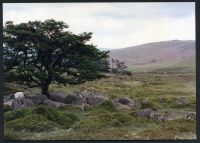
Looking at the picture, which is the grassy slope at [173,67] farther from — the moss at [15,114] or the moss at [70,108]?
the moss at [15,114]

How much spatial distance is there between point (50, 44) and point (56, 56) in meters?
0.13

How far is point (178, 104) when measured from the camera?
4.94 meters

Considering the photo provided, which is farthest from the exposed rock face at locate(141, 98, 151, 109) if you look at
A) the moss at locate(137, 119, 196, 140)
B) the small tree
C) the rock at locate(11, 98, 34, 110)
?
the rock at locate(11, 98, 34, 110)

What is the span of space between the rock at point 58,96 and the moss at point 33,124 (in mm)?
235

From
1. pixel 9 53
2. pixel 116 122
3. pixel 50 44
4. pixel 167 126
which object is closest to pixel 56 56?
pixel 50 44

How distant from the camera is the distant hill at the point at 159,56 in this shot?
489cm

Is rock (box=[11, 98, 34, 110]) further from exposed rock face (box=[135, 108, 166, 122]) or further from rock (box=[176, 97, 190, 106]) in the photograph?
rock (box=[176, 97, 190, 106])

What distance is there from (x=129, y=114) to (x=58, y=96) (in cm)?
70

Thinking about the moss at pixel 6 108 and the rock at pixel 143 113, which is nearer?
the moss at pixel 6 108

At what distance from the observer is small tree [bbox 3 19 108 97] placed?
489 centimetres

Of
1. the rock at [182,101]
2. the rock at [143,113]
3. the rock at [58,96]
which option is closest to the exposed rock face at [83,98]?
the rock at [58,96]

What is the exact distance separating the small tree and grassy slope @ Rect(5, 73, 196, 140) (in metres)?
0.10

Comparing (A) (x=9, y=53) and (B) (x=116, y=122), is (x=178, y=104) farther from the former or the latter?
(A) (x=9, y=53)

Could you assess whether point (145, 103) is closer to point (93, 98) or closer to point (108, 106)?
point (108, 106)
